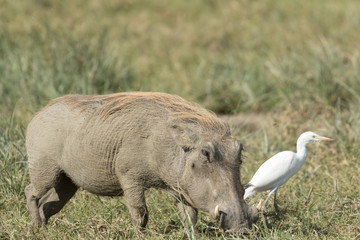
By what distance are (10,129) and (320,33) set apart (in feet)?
17.6

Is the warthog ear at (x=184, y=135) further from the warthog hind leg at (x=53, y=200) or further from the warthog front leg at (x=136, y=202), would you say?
the warthog hind leg at (x=53, y=200)

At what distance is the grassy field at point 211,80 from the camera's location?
4266 mm

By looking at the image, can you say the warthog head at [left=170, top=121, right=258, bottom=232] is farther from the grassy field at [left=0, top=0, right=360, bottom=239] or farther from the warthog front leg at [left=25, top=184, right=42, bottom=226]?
the warthog front leg at [left=25, top=184, right=42, bottom=226]

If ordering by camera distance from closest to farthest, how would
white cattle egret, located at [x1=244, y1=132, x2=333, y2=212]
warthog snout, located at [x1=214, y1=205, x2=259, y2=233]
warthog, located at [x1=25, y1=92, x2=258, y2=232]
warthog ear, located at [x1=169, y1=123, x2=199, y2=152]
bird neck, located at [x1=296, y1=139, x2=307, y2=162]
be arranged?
warthog snout, located at [x1=214, y1=205, x2=259, y2=233] < warthog, located at [x1=25, y1=92, x2=258, y2=232] < warthog ear, located at [x1=169, y1=123, x2=199, y2=152] < white cattle egret, located at [x1=244, y1=132, x2=333, y2=212] < bird neck, located at [x1=296, y1=139, x2=307, y2=162]

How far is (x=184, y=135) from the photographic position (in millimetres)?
3689

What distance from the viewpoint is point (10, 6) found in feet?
32.2

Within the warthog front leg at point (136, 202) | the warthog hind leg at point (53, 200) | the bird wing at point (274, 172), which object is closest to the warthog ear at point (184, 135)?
the warthog front leg at point (136, 202)

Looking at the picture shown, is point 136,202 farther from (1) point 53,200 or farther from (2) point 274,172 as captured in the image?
(2) point 274,172

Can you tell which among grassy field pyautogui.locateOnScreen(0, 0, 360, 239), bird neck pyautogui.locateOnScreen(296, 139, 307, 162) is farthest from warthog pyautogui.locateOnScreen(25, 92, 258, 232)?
bird neck pyautogui.locateOnScreen(296, 139, 307, 162)

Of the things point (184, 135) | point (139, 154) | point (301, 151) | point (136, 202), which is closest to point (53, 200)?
point (136, 202)

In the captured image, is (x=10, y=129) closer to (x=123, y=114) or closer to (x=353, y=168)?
(x=123, y=114)

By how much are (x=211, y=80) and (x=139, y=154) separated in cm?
384

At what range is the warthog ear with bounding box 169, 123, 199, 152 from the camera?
3.66 metres

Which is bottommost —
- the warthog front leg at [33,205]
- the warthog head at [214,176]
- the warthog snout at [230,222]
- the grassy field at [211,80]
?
the grassy field at [211,80]
